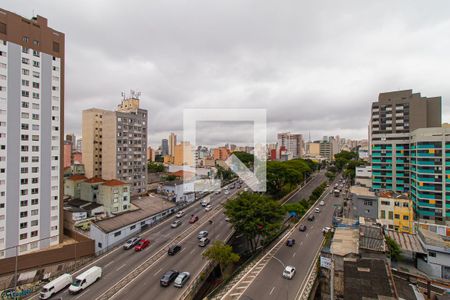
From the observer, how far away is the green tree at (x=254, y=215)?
19672mm

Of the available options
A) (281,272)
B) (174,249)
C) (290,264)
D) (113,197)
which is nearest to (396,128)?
(290,264)

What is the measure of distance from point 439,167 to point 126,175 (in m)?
45.9

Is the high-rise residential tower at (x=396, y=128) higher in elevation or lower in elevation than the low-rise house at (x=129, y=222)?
higher

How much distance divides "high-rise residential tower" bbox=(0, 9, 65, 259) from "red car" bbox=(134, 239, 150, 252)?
941 centimetres

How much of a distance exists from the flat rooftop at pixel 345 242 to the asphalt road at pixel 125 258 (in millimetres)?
12463

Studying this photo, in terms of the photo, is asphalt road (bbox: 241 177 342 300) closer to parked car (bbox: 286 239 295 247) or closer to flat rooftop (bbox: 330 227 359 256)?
parked car (bbox: 286 239 295 247)

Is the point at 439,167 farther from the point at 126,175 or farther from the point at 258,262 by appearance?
the point at 126,175

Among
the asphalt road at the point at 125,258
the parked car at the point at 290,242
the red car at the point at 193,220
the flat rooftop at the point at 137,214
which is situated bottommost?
the asphalt road at the point at 125,258

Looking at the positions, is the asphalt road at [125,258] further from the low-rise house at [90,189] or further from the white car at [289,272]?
the low-rise house at [90,189]

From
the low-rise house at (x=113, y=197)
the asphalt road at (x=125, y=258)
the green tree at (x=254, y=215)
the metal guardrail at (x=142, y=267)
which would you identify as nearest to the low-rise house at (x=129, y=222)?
the asphalt road at (x=125, y=258)

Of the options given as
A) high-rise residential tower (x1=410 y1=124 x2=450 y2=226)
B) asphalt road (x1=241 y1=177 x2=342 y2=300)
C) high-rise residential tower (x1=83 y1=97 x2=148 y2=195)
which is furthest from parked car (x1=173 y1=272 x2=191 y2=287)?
high-rise residential tower (x1=410 y1=124 x2=450 y2=226)

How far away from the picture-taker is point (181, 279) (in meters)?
15.2

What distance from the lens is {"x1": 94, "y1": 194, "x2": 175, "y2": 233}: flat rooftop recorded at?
75.7 feet

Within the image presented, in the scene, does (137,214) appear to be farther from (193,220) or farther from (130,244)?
(193,220)
